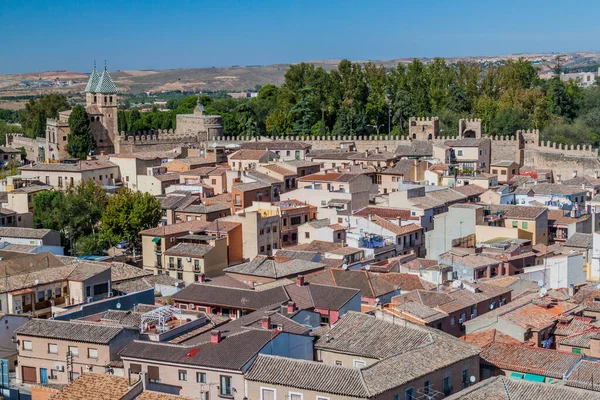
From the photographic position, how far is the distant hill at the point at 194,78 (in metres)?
158

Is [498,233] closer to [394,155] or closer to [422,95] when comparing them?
[394,155]

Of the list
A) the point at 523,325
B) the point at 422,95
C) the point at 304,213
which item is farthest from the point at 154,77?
the point at 523,325

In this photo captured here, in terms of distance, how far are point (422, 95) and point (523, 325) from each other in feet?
95.4

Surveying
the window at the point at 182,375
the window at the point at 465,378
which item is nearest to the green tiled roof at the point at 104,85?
the window at the point at 182,375

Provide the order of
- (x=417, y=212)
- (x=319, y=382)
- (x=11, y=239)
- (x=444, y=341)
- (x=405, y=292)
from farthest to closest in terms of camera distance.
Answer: (x=417, y=212) → (x=11, y=239) → (x=405, y=292) → (x=444, y=341) → (x=319, y=382)

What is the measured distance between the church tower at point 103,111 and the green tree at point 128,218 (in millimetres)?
12329

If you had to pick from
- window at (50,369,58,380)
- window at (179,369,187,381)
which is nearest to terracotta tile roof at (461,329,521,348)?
window at (179,369,187,381)

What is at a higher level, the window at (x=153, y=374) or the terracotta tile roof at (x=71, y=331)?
the terracotta tile roof at (x=71, y=331)

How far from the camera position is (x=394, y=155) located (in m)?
37.0

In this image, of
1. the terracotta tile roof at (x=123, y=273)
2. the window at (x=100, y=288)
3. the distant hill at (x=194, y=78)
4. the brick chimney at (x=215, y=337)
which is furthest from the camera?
the distant hill at (x=194, y=78)

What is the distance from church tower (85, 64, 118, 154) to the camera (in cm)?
4091

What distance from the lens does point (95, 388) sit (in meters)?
14.0

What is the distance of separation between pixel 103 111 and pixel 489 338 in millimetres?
26931

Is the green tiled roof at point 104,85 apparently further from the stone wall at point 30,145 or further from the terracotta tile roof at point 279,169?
the terracotta tile roof at point 279,169
